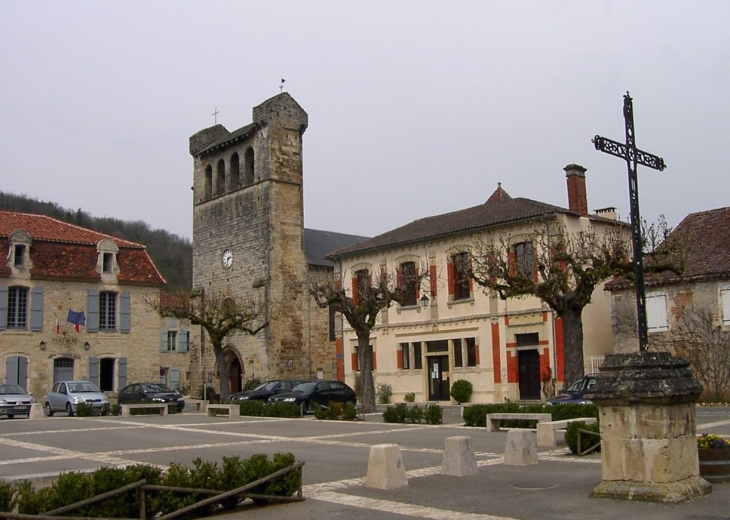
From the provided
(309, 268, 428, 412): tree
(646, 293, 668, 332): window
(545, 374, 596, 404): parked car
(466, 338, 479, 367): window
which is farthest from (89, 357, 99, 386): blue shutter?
(646, 293, 668, 332): window

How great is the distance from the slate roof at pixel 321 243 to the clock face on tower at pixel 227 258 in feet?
13.5

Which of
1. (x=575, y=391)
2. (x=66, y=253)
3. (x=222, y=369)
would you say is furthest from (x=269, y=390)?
(x=66, y=253)

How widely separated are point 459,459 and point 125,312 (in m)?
31.3

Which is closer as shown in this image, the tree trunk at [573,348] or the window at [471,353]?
the tree trunk at [573,348]

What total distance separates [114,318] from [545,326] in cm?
2174

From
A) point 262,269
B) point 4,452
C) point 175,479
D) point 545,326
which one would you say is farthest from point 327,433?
point 262,269

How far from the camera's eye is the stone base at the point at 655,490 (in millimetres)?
8305

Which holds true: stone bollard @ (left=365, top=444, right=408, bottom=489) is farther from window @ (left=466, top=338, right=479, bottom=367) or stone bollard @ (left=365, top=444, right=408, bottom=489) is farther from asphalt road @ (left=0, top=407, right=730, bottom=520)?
window @ (left=466, top=338, right=479, bottom=367)

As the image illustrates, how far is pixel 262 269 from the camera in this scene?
132 feet

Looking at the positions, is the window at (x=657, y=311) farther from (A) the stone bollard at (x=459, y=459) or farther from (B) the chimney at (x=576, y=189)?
(A) the stone bollard at (x=459, y=459)

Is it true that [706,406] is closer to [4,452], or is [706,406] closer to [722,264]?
[722,264]

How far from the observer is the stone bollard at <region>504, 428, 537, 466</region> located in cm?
1209

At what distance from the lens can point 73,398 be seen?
29266 millimetres

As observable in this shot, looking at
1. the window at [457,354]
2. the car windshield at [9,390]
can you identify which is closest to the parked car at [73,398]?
the car windshield at [9,390]
